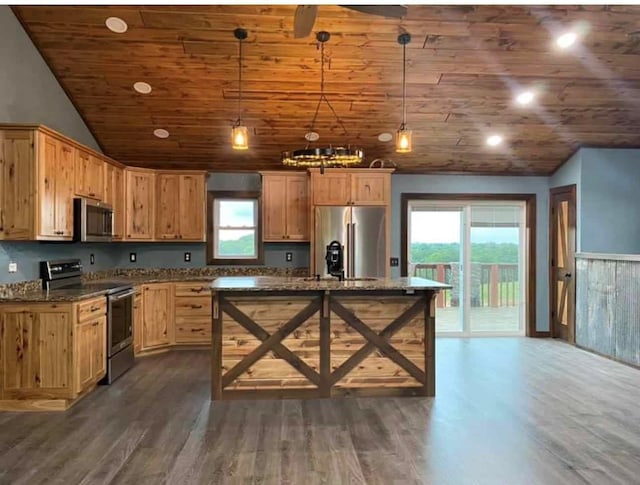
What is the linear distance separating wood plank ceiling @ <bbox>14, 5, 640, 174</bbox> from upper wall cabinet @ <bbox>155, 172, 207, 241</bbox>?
33cm

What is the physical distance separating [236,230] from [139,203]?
1.40 m

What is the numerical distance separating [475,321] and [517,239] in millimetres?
1445

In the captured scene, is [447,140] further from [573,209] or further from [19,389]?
[19,389]

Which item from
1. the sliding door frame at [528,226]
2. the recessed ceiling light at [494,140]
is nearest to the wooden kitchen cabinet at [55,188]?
the sliding door frame at [528,226]

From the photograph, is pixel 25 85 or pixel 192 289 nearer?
pixel 25 85

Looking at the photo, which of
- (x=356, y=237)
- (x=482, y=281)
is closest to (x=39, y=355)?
(x=356, y=237)

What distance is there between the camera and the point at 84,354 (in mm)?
4121

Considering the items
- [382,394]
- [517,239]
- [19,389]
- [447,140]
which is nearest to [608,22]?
[447,140]

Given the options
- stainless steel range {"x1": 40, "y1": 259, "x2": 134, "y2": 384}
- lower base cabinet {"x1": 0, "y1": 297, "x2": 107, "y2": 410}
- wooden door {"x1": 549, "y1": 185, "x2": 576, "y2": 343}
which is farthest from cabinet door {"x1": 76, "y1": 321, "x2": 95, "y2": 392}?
wooden door {"x1": 549, "y1": 185, "x2": 576, "y2": 343}

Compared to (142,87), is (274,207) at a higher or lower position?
lower

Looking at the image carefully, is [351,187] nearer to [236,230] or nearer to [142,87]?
[236,230]

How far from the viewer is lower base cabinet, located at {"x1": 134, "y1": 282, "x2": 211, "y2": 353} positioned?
5.95 m

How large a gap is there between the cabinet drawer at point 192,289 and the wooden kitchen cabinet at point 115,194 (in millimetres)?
999

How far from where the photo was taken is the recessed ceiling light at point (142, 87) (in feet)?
16.4
